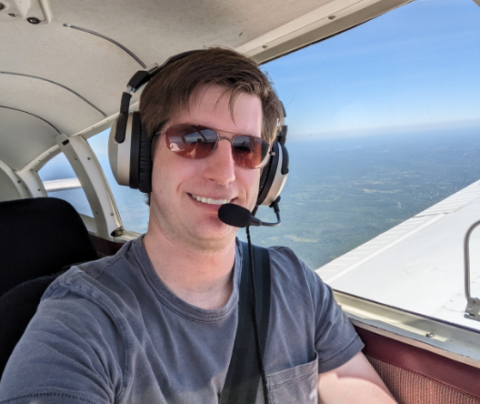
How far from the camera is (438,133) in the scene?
4.97 feet

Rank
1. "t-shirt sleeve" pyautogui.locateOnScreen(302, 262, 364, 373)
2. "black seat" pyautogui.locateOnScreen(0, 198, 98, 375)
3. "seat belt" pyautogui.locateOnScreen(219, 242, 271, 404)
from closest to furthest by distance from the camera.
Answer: "seat belt" pyautogui.locateOnScreen(219, 242, 271, 404) → "t-shirt sleeve" pyautogui.locateOnScreen(302, 262, 364, 373) → "black seat" pyautogui.locateOnScreen(0, 198, 98, 375)

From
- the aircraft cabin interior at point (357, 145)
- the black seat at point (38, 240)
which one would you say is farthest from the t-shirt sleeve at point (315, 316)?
the black seat at point (38, 240)

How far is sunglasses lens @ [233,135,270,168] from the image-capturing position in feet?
4.18

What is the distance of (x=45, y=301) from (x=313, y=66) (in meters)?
1.53

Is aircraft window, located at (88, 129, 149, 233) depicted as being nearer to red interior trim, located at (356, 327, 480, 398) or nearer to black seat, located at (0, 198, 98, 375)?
black seat, located at (0, 198, 98, 375)

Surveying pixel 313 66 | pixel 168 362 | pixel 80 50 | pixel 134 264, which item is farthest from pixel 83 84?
pixel 168 362

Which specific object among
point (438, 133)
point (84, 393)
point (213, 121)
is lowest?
point (84, 393)

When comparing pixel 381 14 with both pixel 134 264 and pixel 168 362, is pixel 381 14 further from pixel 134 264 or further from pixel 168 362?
pixel 168 362

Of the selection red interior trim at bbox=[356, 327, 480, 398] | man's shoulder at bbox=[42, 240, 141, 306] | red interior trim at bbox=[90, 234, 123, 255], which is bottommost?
red interior trim at bbox=[90, 234, 123, 255]

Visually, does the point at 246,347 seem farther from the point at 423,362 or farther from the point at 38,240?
the point at 38,240

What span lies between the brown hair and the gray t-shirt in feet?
1.47

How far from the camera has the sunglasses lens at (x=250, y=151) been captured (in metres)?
1.28

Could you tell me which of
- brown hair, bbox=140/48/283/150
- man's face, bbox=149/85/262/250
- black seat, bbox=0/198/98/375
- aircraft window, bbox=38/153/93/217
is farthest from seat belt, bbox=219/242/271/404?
aircraft window, bbox=38/153/93/217

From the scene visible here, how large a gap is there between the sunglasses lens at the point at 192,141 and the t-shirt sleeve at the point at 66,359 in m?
0.52
